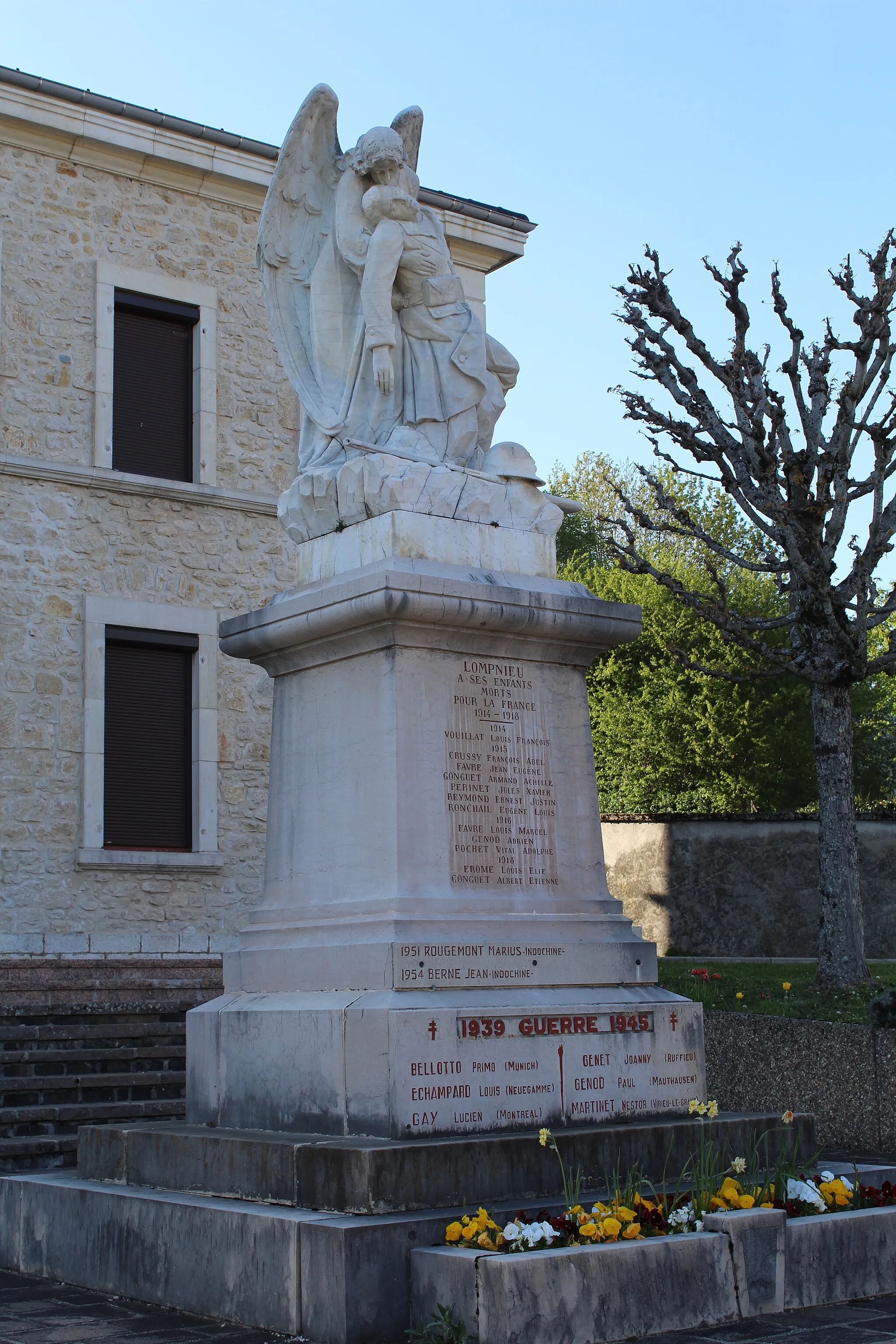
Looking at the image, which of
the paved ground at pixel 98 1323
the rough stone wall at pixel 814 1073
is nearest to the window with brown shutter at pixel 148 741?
the rough stone wall at pixel 814 1073

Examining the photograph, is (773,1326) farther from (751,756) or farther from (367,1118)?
(751,756)

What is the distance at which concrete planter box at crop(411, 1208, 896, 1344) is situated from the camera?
15.0 feet

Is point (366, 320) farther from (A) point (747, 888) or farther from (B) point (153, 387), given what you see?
(A) point (747, 888)

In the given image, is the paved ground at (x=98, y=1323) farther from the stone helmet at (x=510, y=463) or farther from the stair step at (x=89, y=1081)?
the stair step at (x=89, y=1081)

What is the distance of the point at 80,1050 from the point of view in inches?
455

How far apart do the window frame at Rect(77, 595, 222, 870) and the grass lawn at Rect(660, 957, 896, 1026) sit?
16.3ft

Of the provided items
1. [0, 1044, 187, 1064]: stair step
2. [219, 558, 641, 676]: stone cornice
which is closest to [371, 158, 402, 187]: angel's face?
[219, 558, 641, 676]: stone cornice

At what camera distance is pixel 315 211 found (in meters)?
7.62

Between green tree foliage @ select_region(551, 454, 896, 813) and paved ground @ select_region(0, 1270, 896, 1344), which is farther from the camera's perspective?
green tree foliage @ select_region(551, 454, 896, 813)

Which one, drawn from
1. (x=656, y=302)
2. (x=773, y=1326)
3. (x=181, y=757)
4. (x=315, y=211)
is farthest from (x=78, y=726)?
(x=773, y=1326)

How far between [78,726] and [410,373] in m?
9.48

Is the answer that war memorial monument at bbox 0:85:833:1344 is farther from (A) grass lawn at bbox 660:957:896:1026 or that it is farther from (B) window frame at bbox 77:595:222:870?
(B) window frame at bbox 77:595:222:870

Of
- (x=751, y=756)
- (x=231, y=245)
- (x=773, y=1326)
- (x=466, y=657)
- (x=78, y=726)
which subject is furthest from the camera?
(x=751, y=756)

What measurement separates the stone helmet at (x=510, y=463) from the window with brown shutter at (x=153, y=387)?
1044cm
